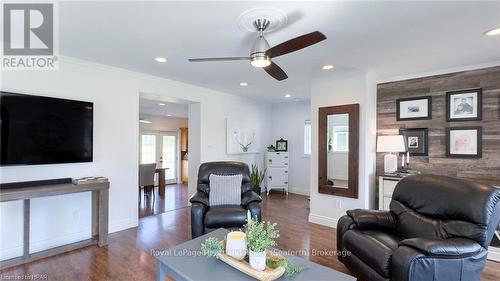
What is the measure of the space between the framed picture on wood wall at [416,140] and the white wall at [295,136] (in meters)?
2.67

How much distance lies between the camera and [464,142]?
3346 mm

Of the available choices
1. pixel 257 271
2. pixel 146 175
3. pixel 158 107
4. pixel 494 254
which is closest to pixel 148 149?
pixel 158 107

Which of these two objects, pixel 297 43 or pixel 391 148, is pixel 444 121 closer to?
pixel 391 148

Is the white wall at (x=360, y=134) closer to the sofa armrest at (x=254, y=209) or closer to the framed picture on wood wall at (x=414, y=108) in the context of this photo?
the framed picture on wood wall at (x=414, y=108)

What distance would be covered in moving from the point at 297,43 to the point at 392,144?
2404mm

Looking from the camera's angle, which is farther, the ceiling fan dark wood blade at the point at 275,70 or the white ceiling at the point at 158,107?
the white ceiling at the point at 158,107

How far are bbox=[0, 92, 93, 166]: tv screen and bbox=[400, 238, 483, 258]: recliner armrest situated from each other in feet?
11.8

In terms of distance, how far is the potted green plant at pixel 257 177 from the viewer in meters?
5.95

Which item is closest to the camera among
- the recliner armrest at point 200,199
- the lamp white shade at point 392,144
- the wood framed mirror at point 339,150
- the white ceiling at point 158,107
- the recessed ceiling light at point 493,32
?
the recessed ceiling light at point 493,32

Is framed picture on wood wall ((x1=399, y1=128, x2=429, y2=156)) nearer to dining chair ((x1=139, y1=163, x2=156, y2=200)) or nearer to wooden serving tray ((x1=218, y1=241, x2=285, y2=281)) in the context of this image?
wooden serving tray ((x1=218, y1=241, x2=285, y2=281))

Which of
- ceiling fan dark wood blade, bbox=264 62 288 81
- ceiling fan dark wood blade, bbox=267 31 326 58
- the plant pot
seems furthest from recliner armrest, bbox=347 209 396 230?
ceiling fan dark wood blade, bbox=267 31 326 58

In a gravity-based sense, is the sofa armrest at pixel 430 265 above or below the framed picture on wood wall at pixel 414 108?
below

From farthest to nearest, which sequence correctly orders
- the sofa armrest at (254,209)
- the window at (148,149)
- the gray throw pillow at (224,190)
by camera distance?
1. the window at (148,149)
2. the gray throw pillow at (224,190)
3. the sofa armrest at (254,209)

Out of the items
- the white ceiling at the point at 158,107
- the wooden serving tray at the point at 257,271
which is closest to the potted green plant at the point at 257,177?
the white ceiling at the point at 158,107
